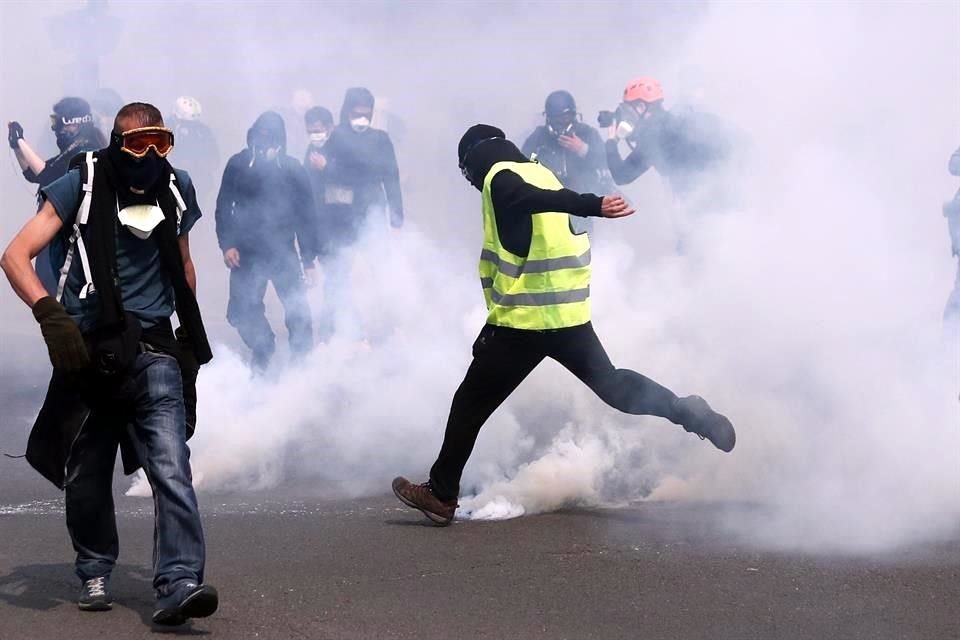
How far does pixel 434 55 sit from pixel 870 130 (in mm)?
5253

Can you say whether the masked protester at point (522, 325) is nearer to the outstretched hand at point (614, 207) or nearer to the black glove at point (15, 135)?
the outstretched hand at point (614, 207)

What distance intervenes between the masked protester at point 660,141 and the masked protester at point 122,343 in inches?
151

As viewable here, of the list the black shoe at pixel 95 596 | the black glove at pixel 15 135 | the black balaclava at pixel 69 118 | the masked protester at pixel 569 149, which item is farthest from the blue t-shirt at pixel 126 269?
the masked protester at pixel 569 149

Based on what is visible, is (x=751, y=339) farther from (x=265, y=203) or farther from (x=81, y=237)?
(x=265, y=203)

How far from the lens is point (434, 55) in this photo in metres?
12.3

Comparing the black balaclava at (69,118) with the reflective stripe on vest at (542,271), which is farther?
the black balaclava at (69,118)

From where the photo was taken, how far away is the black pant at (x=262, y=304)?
8.68 m

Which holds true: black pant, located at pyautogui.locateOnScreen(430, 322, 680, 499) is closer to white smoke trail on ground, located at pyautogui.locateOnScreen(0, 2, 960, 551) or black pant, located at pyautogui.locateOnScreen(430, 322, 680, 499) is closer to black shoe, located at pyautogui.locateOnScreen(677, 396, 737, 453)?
black shoe, located at pyautogui.locateOnScreen(677, 396, 737, 453)

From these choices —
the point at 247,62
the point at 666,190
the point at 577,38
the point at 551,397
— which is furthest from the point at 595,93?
the point at 551,397

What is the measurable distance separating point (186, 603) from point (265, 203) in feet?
17.2

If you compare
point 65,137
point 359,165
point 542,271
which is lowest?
point 542,271

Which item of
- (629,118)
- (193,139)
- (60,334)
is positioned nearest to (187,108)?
(193,139)

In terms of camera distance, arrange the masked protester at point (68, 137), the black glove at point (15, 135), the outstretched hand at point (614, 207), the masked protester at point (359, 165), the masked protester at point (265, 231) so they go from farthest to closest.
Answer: the masked protester at point (359, 165)
the black glove at point (15, 135)
the masked protester at point (265, 231)
the masked protester at point (68, 137)
the outstretched hand at point (614, 207)

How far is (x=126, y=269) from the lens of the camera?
4.27 meters
